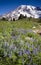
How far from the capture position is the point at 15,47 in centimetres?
1031

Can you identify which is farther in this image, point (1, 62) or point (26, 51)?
point (26, 51)

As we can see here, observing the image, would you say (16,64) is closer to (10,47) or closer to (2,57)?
(2,57)

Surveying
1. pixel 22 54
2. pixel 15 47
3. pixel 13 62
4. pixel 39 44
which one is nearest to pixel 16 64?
pixel 13 62

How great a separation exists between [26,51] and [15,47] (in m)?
0.71

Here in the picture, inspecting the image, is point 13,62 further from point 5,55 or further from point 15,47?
point 15,47

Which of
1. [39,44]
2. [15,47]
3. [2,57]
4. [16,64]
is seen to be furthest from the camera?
[39,44]

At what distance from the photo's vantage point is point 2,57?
9.62 metres

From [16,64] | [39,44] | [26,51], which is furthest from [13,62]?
[39,44]

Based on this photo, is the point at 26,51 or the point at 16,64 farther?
the point at 26,51

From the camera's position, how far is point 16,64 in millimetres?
8797

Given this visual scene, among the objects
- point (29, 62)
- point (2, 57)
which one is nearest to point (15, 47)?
point (2, 57)

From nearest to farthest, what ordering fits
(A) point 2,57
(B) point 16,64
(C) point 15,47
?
(B) point 16,64 < (A) point 2,57 < (C) point 15,47

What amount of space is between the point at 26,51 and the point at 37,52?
0.59 m

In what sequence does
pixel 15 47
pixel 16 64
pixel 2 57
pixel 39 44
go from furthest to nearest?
pixel 39 44 < pixel 15 47 < pixel 2 57 < pixel 16 64
